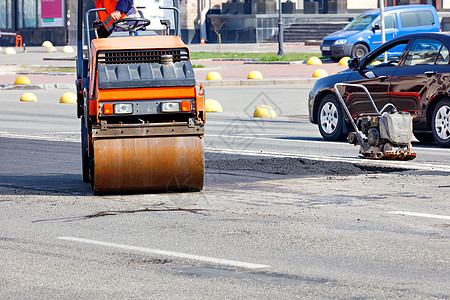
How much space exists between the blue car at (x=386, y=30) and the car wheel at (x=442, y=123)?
23.0 meters

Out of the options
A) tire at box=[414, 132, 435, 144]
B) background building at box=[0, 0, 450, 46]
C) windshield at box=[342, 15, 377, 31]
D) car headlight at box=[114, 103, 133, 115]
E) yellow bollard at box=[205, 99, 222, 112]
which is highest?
background building at box=[0, 0, 450, 46]

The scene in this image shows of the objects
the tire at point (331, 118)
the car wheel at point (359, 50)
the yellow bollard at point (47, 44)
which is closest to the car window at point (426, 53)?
the tire at point (331, 118)

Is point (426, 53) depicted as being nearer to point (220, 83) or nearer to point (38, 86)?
point (220, 83)

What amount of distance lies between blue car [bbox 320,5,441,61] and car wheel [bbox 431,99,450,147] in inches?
905

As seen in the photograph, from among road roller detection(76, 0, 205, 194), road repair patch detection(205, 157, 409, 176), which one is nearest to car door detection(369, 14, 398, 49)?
road repair patch detection(205, 157, 409, 176)

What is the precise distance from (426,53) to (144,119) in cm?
619

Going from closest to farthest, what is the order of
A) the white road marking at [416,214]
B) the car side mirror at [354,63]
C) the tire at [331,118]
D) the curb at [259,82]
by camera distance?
the white road marking at [416,214]
the car side mirror at [354,63]
the tire at [331,118]
the curb at [259,82]

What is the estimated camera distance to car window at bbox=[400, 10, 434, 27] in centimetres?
3681

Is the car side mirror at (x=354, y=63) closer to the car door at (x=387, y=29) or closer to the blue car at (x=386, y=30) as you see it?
the car door at (x=387, y=29)

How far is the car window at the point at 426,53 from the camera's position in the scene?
1382 centimetres

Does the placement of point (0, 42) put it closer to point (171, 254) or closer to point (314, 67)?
point (314, 67)

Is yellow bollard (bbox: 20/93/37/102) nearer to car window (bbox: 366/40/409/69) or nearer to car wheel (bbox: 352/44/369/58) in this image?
car window (bbox: 366/40/409/69)

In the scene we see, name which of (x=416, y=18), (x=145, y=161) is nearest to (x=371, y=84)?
(x=145, y=161)

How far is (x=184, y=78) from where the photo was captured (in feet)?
30.4
